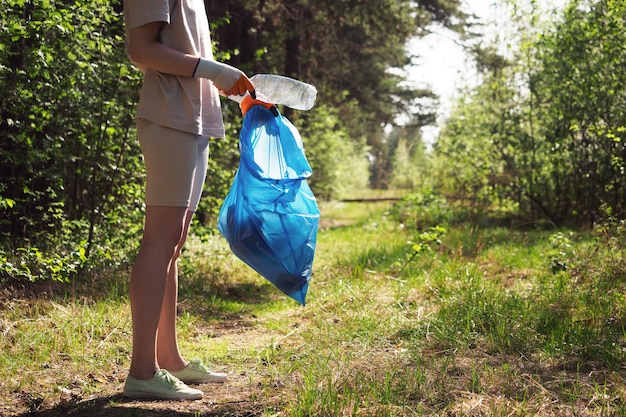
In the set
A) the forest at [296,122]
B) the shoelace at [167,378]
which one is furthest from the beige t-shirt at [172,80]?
the forest at [296,122]

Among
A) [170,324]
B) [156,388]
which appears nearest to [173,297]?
[170,324]

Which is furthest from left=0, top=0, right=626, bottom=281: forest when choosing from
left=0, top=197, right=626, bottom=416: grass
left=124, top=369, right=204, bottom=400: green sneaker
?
left=124, top=369, right=204, bottom=400: green sneaker

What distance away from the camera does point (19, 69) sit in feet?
13.7

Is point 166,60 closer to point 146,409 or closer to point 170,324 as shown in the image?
point 170,324

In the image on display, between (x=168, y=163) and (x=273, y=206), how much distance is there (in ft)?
1.89

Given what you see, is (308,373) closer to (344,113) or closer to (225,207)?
(225,207)

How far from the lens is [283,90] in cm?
297

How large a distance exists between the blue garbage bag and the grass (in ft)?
1.53

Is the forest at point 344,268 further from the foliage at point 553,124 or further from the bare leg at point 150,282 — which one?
the bare leg at point 150,282

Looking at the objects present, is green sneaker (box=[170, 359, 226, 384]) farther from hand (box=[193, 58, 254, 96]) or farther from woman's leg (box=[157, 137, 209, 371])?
hand (box=[193, 58, 254, 96])

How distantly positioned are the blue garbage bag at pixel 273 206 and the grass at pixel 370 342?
47cm

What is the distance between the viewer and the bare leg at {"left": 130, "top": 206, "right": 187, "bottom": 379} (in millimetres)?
2580

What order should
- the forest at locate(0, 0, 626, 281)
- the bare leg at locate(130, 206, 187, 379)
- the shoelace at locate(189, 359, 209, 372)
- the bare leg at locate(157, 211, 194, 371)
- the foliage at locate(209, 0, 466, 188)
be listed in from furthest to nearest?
1. the foliage at locate(209, 0, 466, 188)
2. the forest at locate(0, 0, 626, 281)
3. the shoelace at locate(189, 359, 209, 372)
4. the bare leg at locate(157, 211, 194, 371)
5. the bare leg at locate(130, 206, 187, 379)

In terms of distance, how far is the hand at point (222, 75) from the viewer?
8.37 feet
